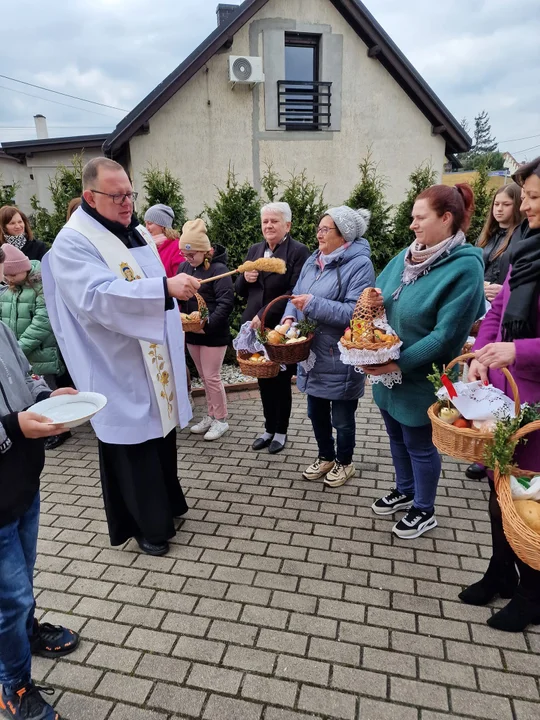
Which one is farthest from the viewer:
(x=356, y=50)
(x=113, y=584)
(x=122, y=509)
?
(x=356, y=50)

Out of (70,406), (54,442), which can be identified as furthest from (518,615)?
(54,442)

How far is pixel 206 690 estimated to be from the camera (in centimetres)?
207

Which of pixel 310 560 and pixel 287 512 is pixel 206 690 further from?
pixel 287 512

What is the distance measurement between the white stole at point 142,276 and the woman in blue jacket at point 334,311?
40.5 inches

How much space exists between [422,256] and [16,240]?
4.09m

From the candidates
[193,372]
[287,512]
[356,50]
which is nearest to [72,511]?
[287,512]

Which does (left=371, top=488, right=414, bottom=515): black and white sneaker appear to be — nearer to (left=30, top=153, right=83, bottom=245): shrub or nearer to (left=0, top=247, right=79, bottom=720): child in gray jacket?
(left=0, top=247, right=79, bottom=720): child in gray jacket

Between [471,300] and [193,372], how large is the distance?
4451mm

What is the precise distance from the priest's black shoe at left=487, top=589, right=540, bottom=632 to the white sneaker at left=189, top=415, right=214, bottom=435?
10.2 ft

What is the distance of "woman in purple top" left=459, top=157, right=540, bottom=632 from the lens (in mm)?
2012

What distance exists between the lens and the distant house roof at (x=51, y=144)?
13.2m

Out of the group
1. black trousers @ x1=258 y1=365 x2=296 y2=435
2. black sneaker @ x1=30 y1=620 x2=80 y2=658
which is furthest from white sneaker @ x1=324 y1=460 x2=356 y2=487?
black sneaker @ x1=30 y1=620 x2=80 y2=658

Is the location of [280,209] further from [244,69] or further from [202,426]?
[244,69]

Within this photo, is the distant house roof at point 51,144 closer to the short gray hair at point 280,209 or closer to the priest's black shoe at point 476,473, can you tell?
the short gray hair at point 280,209
